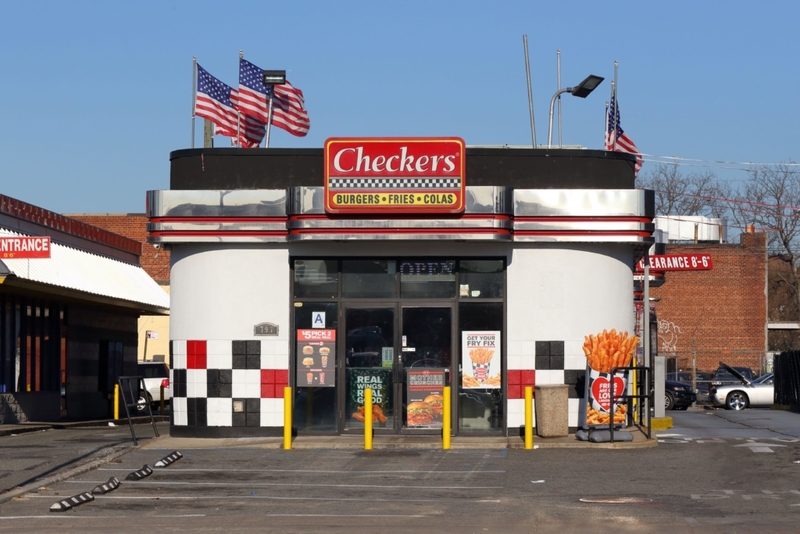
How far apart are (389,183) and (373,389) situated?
3.45 meters

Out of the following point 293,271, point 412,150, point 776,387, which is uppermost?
point 412,150

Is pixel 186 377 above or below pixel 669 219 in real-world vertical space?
below

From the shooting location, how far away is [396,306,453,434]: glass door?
1902 centimetres

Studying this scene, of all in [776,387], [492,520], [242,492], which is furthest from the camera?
[776,387]

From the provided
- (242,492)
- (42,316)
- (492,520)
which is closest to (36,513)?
(242,492)

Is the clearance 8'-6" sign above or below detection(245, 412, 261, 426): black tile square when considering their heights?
above

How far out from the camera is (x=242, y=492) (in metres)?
13.1

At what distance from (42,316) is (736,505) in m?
21.1

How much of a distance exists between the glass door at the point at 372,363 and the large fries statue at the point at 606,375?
3256mm

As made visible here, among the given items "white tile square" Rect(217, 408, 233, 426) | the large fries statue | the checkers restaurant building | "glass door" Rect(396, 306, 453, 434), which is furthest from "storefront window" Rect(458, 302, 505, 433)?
"white tile square" Rect(217, 408, 233, 426)

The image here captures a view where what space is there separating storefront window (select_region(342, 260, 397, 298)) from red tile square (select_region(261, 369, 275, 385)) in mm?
1755

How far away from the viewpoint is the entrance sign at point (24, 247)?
19.2m

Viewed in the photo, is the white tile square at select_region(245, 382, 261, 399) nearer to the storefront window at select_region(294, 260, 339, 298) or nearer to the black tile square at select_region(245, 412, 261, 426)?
the black tile square at select_region(245, 412, 261, 426)

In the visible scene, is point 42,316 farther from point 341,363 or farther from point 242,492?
point 242,492
